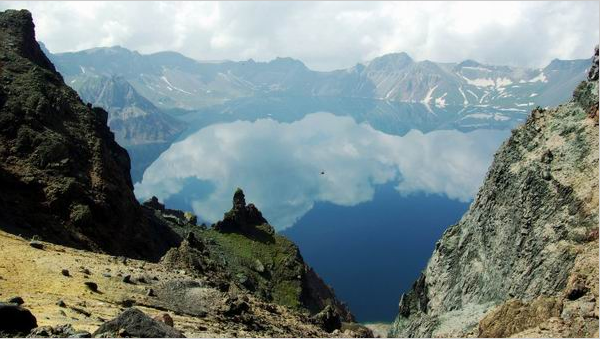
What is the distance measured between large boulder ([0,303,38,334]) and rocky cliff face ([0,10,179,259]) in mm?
24846

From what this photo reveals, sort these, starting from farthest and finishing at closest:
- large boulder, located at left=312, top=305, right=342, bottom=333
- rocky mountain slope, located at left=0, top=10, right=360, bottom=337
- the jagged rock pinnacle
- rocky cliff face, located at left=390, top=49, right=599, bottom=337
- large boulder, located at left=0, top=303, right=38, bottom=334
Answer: the jagged rock pinnacle < large boulder, located at left=312, top=305, right=342, bottom=333 < rocky mountain slope, located at left=0, top=10, right=360, bottom=337 < rocky cliff face, located at left=390, top=49, right=599, bottom=337 < large boulder, located at left=0, top=303, right=38, bottom=334

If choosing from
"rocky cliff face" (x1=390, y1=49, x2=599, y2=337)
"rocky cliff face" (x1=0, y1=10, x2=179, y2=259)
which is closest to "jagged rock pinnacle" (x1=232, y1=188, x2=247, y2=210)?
"rocky cliff face" (x1=0, y1=10, x2=179, y2=259)

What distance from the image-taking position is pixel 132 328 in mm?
18172

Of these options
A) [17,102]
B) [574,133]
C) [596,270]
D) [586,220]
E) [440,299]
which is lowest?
[440,299]

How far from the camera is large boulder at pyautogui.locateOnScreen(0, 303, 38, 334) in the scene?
18.0m

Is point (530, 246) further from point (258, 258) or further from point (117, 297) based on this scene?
point (258, 258)

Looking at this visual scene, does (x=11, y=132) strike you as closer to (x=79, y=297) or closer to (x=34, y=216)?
(x=34, y=216)

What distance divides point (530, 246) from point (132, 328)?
3093cm

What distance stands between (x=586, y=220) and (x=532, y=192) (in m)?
8.26

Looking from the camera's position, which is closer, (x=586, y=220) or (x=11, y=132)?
(x=586, y=220)

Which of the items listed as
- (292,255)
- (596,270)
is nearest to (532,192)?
(596,270)

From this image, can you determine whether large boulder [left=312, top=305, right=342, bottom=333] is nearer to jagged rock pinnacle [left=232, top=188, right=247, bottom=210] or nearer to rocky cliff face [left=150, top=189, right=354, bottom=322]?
rocky cliff face [left=150, top=189, right=354, bottom=322]

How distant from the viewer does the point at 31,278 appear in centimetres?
2842

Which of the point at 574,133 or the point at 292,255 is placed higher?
the point at 574,133
